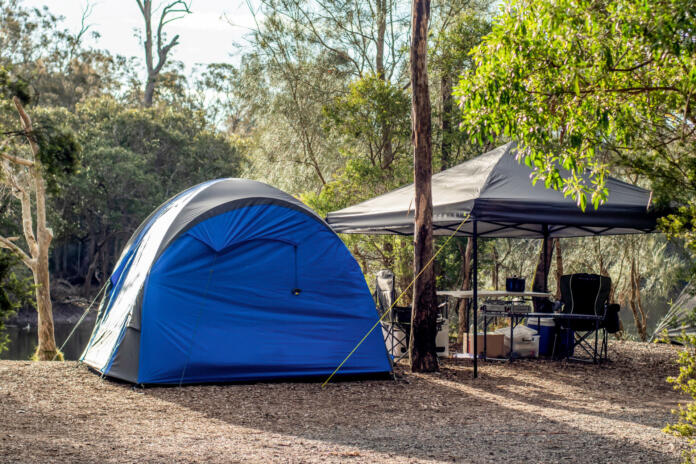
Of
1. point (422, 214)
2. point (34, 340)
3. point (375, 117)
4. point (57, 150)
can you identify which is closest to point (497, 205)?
point (422, 214)

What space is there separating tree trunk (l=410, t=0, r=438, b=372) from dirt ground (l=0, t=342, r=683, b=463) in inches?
12.7

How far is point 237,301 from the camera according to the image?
21.7 feet

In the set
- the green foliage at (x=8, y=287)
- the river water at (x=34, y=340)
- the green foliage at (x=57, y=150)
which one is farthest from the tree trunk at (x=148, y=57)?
the green foliage at (x=8, y=287)

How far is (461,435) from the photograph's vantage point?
4.68m

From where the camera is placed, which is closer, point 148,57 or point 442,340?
point 442,340

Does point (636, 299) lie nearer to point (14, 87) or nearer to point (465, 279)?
point (465, 279)

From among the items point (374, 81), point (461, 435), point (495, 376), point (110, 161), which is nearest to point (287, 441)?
point (461, 435)

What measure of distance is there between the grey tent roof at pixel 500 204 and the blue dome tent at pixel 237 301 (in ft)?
3.28

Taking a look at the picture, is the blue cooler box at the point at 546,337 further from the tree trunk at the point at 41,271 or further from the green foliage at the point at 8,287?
the tree trunk at the point at 41,271

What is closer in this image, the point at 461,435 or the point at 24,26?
the point at 461,435

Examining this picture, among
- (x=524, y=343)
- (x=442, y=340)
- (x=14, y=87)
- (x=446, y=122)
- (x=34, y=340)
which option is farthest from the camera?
(x=34, y=340)

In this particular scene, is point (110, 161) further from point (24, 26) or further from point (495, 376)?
point (495, 376)

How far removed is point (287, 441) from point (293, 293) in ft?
8.11

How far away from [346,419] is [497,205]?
2657mm
